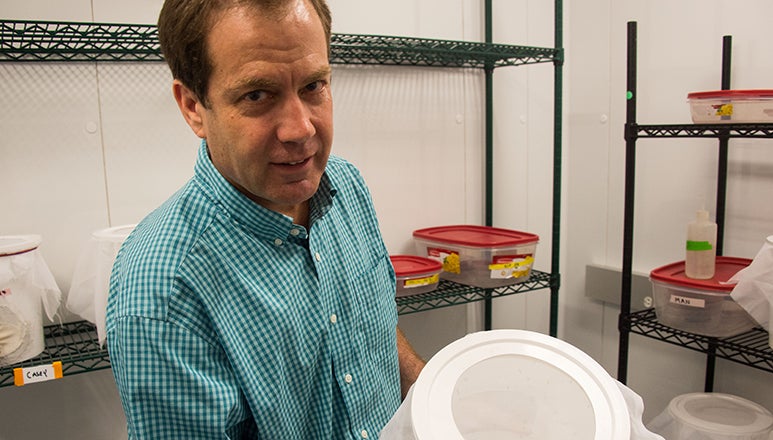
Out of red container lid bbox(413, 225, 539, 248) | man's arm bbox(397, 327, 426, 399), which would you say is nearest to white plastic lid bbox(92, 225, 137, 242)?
man's arm bbox(397, 327, 426, 399)

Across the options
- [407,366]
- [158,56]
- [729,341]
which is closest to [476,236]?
[729,341]

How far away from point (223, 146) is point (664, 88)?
5.53ft

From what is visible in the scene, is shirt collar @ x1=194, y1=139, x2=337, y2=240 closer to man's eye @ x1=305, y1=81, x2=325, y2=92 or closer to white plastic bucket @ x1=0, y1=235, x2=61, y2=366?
man's eye @ x1=305, y1=81, x2=325, y2=92

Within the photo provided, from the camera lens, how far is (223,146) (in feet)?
2.92

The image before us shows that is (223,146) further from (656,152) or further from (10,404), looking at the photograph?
(656,152)

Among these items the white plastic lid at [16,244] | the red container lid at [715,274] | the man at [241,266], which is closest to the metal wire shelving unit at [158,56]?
the white plastic lid at [16,244]

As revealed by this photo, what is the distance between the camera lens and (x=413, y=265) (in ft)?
6.31

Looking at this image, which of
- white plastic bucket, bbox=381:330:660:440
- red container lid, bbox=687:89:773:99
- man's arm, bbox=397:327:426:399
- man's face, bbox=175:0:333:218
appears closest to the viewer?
white plastic bucket, bbox=381:330:660:440

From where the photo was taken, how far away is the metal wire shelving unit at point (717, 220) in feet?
5.26

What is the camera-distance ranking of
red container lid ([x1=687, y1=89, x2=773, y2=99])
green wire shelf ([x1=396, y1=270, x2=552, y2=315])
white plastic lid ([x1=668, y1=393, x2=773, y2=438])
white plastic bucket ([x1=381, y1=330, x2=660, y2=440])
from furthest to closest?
1. green wire shelf ([x1=396, y1=270, x2=552, y2=315])
2. white plastic lid ([x1=668, y1=393, x2=773, y2=438])
3. red container lid ([x1=687, y1=89, x2=773, y2=99])
4. white plastic bucket ([x1=381, y1=330, x2=660, y2=440])

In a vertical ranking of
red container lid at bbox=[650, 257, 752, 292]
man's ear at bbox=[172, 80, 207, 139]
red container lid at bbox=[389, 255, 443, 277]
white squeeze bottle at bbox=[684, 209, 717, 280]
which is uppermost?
man's ear at bbox=[172, 80, 207, 139]

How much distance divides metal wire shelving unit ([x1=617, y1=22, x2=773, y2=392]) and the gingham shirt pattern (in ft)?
3.31

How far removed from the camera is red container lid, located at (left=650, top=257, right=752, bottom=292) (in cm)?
162

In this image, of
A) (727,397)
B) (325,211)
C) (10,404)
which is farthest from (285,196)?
(727,397)
